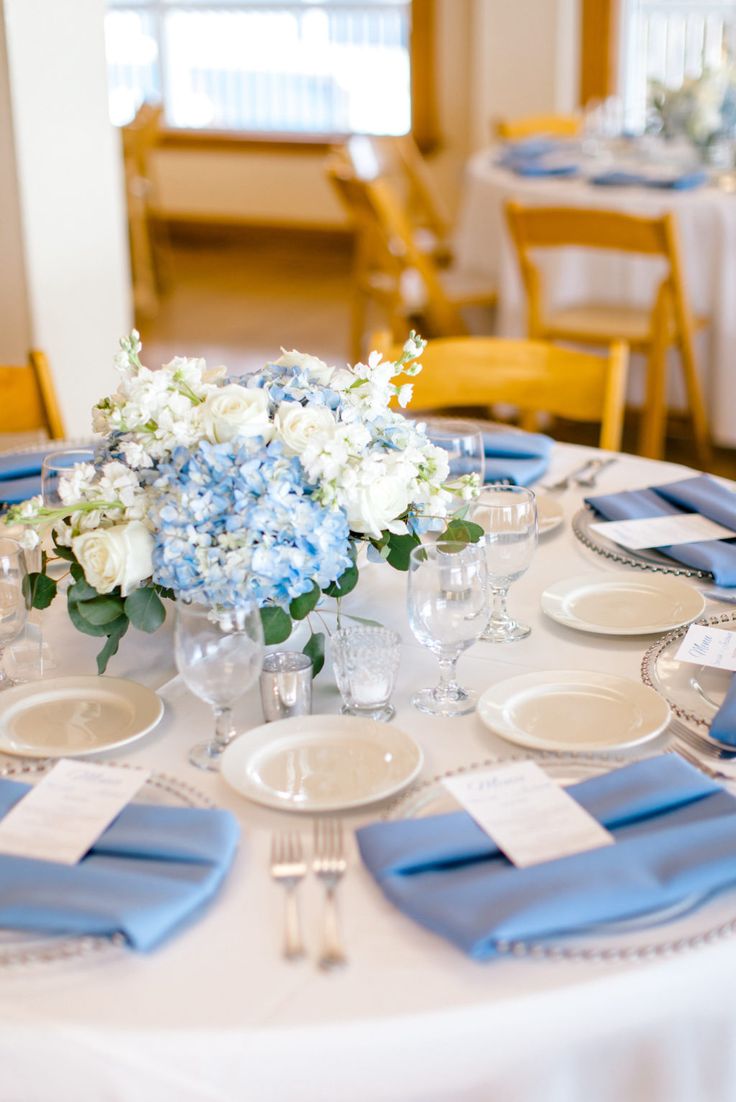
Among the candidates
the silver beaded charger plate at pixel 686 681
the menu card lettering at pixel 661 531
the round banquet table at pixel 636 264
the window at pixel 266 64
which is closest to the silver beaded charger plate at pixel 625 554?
the menu card lettering at pixel 661 531

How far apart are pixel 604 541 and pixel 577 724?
19.8 inches

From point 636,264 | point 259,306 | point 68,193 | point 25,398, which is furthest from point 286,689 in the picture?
point 259,306

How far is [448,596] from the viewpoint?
1251 millimetres

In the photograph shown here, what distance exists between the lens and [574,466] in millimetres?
2039

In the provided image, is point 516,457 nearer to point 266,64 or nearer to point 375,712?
point 375,712

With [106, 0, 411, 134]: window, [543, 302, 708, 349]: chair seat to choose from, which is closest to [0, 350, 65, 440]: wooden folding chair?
[543, 302, 708, 349]: chair seat

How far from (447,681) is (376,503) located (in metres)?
0.20

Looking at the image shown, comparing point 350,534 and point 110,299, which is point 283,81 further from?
point 350,534

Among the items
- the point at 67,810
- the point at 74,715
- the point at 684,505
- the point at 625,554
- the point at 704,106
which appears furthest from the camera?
the point at 704,106

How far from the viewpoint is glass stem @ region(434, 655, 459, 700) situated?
1308mm

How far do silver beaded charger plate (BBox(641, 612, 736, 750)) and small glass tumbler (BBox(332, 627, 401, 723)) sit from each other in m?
0.27

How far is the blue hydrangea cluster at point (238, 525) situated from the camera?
3.86 ft

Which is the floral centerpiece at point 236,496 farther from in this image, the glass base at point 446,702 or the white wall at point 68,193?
the white wall at point 68,193

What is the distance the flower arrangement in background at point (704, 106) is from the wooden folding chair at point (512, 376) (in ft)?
7.46
